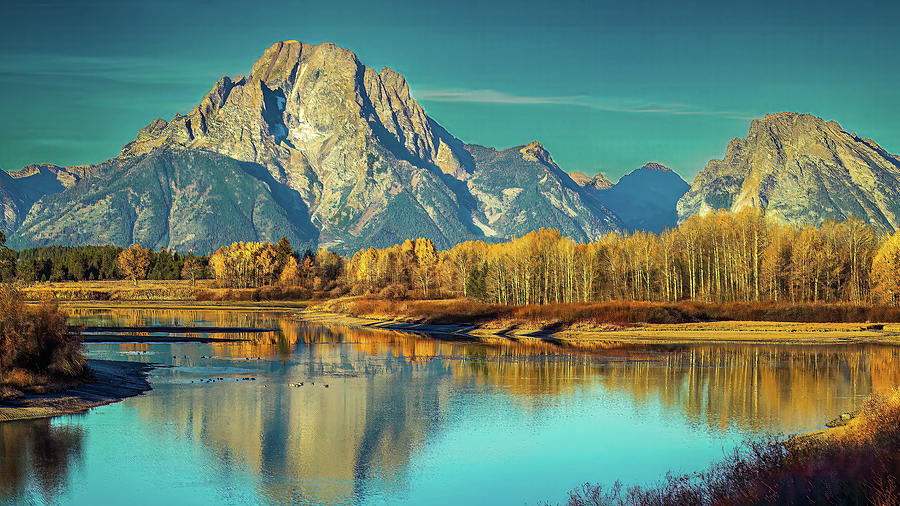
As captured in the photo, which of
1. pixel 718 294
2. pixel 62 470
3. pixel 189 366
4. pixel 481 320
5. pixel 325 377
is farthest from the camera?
pixel 718 294

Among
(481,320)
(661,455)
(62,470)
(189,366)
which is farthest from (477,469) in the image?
(481,320)

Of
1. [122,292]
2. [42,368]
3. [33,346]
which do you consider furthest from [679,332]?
[122,292]

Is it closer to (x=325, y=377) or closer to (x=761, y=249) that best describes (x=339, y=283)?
(x=761, y=249)

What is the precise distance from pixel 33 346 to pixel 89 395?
132 inches

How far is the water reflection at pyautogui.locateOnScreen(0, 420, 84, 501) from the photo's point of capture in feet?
72.7

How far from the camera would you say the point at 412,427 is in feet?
103

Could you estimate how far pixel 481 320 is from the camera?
3905 inches

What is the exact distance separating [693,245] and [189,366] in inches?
3414

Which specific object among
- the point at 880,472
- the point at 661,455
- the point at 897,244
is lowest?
the point at 661,455

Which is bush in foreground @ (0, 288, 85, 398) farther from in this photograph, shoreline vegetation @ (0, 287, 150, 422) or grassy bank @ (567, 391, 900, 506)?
grassy bank @ (567, 391, 900, 506)

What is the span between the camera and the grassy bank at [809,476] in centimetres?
1605

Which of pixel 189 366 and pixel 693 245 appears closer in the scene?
pixel 189 366

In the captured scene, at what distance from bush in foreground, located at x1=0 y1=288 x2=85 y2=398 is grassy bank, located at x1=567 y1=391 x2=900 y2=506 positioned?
84.4ft

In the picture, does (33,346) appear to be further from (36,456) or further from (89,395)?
(36,456)
